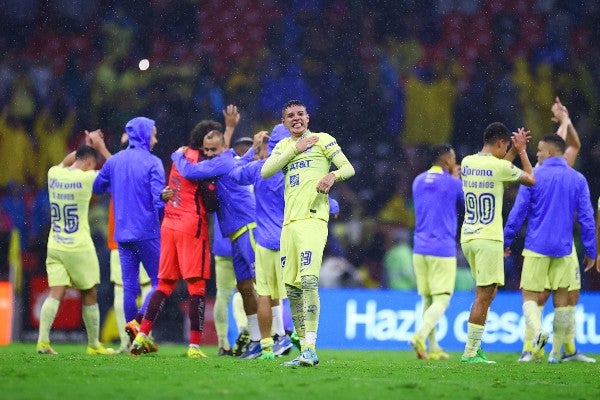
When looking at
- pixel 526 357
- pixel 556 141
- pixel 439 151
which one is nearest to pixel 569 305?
pixel 526 357

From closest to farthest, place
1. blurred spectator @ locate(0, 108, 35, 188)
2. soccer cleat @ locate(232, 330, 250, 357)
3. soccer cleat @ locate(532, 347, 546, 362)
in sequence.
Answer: soccer cleat @ locate(532, 347, 546, 362), soccer cleat @ locate(232, 330, 250, 357), blurred spectator @ locate(0, 108, 35, 188)

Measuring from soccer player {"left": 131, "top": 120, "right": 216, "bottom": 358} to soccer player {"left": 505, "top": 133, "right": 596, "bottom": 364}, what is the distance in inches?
138

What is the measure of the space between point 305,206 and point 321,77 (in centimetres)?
1194

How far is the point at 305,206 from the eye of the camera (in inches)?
372

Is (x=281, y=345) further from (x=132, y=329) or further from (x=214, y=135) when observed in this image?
(x=214, y=135)

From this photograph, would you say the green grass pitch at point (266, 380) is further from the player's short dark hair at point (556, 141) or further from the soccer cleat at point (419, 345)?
the player's short dark hair at point (556, 141)

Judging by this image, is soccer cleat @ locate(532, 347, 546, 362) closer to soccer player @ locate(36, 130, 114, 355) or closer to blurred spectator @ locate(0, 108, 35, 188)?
soccer player @ locate(36, 130, 114, 355)

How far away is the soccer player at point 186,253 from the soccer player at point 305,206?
160 cm

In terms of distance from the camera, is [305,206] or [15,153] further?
[15,153]

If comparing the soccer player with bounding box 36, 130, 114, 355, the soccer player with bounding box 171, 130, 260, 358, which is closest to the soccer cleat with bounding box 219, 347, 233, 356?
the soccer player with bounding box 171, 130, 260, 358

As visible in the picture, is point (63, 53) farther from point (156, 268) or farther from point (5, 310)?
point (156, 268)

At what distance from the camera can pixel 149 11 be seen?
71.8 feet

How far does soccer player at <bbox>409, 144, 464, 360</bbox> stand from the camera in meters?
13.1

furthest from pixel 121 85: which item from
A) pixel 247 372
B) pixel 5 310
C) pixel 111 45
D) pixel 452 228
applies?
pixel 247 372
